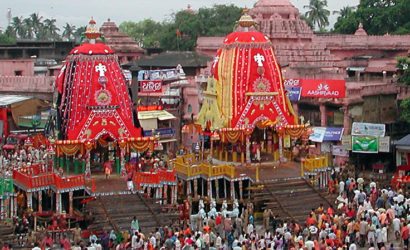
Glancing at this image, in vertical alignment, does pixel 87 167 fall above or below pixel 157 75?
below

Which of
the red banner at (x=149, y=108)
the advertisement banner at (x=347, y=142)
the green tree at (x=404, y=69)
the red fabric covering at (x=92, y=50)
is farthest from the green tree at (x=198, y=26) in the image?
the red fabric covering at (x=92, y=50)

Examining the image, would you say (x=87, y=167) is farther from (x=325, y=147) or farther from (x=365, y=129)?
(x=365, y=129)

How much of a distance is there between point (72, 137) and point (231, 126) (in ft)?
20.0

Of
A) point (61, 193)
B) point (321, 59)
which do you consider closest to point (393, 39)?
point (321, 59)

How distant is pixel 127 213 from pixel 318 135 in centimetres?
1404

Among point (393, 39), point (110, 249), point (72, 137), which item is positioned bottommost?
point (110, 249)

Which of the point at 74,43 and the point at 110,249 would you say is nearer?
the point at 110,249

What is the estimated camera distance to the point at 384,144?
4028 cm

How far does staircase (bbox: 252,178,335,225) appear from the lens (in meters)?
31.8

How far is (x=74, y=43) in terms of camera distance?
226 ft

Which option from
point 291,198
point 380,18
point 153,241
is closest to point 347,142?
point 291,198

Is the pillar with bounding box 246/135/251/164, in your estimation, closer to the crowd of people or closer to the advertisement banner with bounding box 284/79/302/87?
the crowd of people

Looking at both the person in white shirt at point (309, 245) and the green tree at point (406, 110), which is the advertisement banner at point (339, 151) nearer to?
the green tree at point (406, 110)

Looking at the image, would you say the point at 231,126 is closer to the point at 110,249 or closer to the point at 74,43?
the point at 110,249
